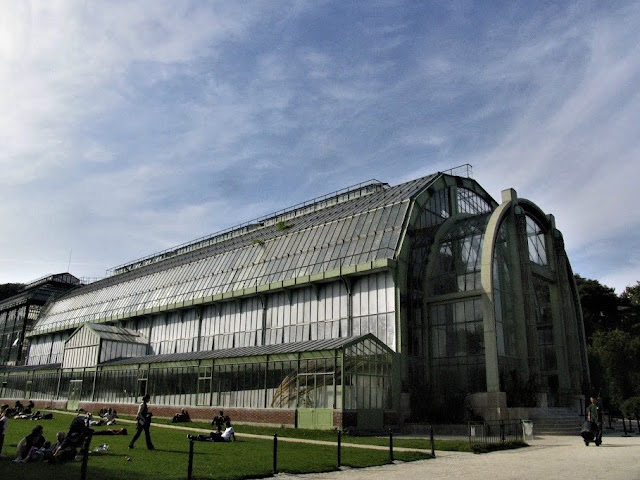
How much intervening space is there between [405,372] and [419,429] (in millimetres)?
5467

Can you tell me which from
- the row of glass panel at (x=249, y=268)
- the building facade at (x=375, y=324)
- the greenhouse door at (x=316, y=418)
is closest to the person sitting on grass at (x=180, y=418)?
the building facade at (x=375, y=324)

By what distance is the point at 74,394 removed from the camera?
59.2 meters

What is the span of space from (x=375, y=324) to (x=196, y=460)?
24.6 meters

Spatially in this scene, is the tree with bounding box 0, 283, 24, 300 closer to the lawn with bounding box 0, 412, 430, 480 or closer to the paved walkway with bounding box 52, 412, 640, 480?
the lawn with bounding box 0, 412, 430, 480

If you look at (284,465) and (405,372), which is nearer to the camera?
(284,465)

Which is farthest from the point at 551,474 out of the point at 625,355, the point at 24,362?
the point at 24,362

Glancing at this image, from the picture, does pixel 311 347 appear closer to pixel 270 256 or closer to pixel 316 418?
pixel 316 418

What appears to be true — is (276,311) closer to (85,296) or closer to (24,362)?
(85,296)

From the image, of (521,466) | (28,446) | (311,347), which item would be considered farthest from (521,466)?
(311,347)

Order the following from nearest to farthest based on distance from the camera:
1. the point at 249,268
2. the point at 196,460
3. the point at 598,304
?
the point at 196,460
the point at 249,268
the point at 598,304

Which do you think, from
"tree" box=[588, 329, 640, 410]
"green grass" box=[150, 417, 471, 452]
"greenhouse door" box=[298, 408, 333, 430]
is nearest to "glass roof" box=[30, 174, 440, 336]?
"greenhouse door" box=[298, 408, 333, 430]

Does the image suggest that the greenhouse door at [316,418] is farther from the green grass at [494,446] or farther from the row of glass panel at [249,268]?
the row of glass panel at [249,268]

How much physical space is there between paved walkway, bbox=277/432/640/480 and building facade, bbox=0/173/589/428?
12.8 meters

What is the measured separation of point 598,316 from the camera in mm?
74125
